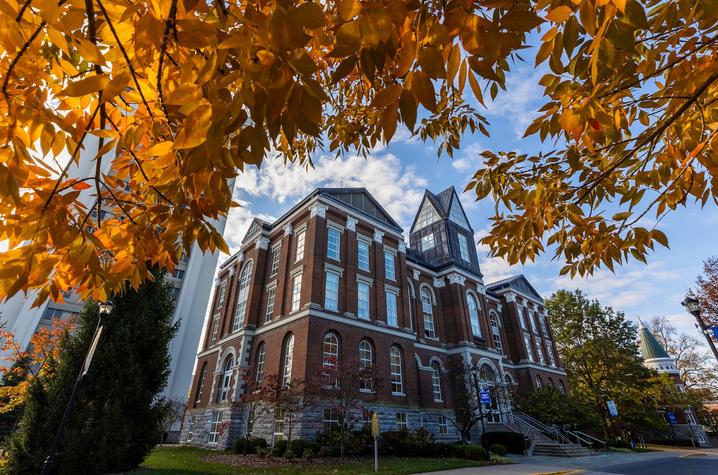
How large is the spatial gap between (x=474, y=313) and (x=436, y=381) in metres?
7.34

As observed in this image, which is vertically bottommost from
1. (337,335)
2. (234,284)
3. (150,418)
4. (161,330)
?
(150,418)

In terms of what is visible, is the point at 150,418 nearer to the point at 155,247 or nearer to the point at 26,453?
the point at 26,453

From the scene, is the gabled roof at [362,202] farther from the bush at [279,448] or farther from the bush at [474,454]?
the bush at [474,454]

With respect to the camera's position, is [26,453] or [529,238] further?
[26,453]

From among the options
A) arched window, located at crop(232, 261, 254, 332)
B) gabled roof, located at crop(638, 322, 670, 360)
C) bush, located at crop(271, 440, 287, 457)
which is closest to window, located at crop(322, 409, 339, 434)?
bush, located at crop(271, 440, 287, 457)

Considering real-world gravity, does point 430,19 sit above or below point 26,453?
above

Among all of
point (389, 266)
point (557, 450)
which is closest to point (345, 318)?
point (389, 266)

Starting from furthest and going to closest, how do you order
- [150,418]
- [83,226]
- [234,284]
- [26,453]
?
[234,284]
[150,418]
[26,453]
[83,226]

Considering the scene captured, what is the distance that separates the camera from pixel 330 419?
16688mm

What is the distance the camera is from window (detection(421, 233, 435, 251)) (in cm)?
3206

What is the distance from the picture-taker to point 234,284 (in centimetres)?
2673

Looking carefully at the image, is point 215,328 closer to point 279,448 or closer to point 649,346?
point 279,448

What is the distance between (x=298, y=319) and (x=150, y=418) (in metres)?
8.73

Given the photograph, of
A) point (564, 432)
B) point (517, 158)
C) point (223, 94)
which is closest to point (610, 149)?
point (517, 158)
